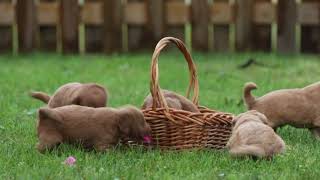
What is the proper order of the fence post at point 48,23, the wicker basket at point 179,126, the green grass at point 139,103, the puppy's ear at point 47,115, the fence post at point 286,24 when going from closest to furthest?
the green grass at point 139,103
the puppy's ear at point 47,115
the wicker basket at point 179,126
the fence post at point 286,24
the fence post at point 48,23

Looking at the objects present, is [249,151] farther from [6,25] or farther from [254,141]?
[6,25]

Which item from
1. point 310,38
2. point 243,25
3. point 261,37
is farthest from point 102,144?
point 310,38

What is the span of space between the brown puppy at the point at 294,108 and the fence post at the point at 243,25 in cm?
529

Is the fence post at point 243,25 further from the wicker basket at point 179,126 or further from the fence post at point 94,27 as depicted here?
the wicker basket at point 179,126

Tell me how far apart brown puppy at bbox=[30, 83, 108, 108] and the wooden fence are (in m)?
5.30

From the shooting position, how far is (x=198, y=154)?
4.52 meters

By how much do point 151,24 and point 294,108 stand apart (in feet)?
18.4

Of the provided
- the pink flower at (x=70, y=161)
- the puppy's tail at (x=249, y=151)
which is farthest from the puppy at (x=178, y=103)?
the pink flower at (x=70, y=161)

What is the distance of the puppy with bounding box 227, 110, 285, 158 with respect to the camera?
14.1ft

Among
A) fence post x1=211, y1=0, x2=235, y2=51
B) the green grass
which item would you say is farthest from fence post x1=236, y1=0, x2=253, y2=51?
the green grass

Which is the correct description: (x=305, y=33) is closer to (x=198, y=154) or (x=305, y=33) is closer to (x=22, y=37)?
(x=22, y=37)

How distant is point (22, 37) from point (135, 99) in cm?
395

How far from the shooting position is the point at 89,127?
14.9ft

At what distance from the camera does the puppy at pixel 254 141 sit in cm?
430
